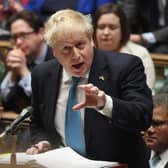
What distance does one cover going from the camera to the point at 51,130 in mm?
2516

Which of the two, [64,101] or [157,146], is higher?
[64,101]

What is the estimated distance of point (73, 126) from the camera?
8.07 ft

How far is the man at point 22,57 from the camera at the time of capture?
4352 millimetres

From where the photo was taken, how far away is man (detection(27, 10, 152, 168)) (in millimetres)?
2293

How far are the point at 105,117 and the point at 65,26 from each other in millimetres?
378

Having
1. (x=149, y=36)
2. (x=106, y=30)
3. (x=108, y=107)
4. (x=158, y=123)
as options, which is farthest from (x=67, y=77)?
(x=149, y=36)

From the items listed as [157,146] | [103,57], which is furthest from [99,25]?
[103,57]

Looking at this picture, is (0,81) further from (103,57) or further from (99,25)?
(103,57)

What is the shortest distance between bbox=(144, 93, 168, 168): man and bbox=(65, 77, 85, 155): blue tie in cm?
75

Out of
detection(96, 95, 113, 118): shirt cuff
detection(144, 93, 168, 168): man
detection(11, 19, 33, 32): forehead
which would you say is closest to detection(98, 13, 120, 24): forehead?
detection(11, 19, 33, 32): forehead

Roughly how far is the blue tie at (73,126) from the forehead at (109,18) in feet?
6.22

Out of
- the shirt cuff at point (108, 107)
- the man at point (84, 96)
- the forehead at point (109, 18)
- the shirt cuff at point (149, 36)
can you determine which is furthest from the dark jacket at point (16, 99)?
the shirt cuff at point (108, 107)

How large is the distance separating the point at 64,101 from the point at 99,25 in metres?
1.91

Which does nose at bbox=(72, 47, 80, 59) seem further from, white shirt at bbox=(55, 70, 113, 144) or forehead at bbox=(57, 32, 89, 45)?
white shirt at bbox=(55, 70, 113, 144)
